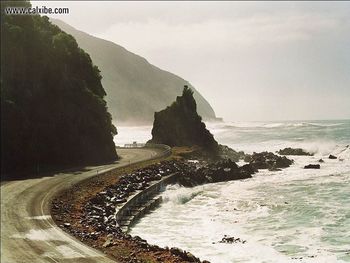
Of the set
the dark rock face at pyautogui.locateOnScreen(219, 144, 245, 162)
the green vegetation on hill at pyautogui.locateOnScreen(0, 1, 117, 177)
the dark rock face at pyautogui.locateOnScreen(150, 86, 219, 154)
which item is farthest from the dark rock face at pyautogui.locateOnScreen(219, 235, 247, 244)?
the dark rock face at pyautogui.locateOnScreen(150, 86, 219, 154)

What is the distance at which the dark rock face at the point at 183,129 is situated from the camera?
8544 centimetres

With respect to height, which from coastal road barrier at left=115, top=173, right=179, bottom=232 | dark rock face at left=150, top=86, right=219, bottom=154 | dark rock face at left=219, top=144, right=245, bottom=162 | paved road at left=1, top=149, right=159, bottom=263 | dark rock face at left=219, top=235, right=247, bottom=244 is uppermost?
dark rock face at left=150, top=86, right=219, bottom=154

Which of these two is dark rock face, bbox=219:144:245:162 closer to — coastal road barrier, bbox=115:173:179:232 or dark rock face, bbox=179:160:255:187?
dark rock face, bbox=179:160:255:187

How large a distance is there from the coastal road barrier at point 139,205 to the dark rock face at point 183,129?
35063 mm

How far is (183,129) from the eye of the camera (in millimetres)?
85812

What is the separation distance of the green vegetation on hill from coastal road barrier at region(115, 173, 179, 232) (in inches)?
449

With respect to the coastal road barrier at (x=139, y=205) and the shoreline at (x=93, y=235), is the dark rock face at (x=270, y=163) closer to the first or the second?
the coastal road barrier at (x=139, y=205)

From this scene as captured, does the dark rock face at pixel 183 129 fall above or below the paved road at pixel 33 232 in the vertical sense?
above

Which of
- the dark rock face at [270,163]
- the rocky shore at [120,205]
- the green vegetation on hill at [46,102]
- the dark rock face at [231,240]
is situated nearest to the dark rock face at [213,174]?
the rocky shore at [120,205]

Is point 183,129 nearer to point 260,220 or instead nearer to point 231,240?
point 260,220

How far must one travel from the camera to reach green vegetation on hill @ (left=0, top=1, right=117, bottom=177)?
4153 cm

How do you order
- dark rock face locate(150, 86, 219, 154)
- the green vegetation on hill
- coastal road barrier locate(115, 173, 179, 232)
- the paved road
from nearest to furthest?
the paved road → coastal road barrier locate(115, 173, 179, 232) → the green vegetation on hill → dark rock face locate(150, 86, 219, 154)

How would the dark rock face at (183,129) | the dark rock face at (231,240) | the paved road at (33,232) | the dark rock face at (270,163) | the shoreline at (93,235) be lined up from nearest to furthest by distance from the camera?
the paved road at (33,232)
the shoreline at (93,235)
the dark rock face at (231,240)
the dark rock face at (270,163)
the dark rock face at (183,129)

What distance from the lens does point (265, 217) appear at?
35.8 meters
